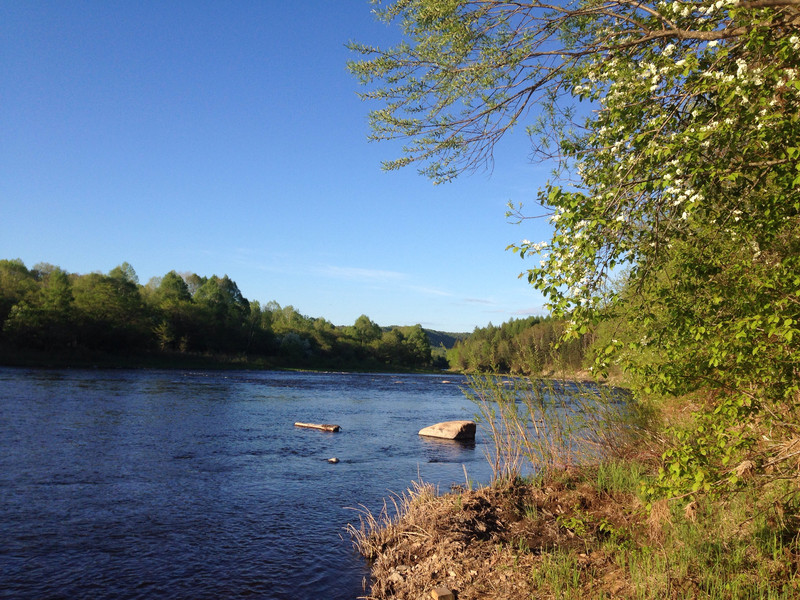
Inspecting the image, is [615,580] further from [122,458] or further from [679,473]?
[122,458]

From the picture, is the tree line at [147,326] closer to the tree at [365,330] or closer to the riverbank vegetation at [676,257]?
the tree at [365,330]

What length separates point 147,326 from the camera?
74.0 metres

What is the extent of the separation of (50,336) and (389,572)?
211 feet

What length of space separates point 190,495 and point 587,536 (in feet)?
28.2

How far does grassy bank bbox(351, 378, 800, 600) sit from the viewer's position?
5.46m

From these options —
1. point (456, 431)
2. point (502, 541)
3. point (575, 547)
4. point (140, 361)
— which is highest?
point (575, 547)

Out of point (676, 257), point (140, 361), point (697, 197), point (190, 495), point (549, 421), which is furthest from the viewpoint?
point (140, 361)

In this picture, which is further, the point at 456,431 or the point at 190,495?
the point at 456,431

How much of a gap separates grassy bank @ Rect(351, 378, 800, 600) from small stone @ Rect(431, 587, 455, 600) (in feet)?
0.45

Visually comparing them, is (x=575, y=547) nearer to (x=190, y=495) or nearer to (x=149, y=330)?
(x=190, y=495)

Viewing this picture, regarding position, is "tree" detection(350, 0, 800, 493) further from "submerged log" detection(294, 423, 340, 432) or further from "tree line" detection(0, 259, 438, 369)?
"tree line" detection(0, 259, 438, 369)

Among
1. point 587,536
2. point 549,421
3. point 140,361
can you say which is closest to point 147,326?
point 140,361

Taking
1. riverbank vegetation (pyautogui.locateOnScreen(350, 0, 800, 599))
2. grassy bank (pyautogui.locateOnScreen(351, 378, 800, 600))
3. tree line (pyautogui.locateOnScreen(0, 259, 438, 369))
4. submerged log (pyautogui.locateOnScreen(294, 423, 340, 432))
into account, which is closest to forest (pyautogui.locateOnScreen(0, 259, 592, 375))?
tree line (pyautogui.locateOnScreen(0, 259, 438, 369))

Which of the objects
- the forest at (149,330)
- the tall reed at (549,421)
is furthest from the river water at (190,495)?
the forest at (149,330)
